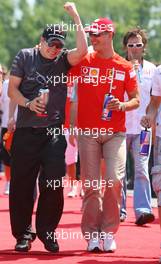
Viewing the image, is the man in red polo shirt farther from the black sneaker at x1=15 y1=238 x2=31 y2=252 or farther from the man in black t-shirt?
the black sneaker at x1=15 y1=238 x2=31 y2=252

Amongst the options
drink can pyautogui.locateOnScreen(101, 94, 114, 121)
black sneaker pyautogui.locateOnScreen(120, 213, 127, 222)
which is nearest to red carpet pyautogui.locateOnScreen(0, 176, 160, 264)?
black sneaker pyautogui.locateOnScreen(120, 213, 127, 222)

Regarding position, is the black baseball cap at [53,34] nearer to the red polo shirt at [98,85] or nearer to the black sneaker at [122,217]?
the red polo shirt at [98,85]

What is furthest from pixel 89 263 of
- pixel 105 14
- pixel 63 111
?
pixel 105 14

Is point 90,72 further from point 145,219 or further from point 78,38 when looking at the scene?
point 145,219

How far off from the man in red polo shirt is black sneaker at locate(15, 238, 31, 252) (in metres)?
0.57

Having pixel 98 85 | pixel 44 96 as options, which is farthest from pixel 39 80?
pixel 98 85

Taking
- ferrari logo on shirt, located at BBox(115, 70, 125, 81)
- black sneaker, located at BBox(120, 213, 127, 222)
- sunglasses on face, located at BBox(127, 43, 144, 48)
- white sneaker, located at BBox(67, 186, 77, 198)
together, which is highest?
sunglasses on face, located at BBox(127, 43, 144, 48)

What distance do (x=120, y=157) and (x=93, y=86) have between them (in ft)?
2.40

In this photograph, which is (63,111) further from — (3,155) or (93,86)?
(3,155)

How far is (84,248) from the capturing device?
10.1 m

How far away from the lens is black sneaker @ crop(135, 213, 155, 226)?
1224cm

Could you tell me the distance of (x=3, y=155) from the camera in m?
15.8

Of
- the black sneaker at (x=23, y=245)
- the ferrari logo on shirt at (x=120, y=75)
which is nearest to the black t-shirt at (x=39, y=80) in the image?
the ferrari logo on shirt at (x=120, y=75)

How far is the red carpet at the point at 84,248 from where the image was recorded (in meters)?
9.25
